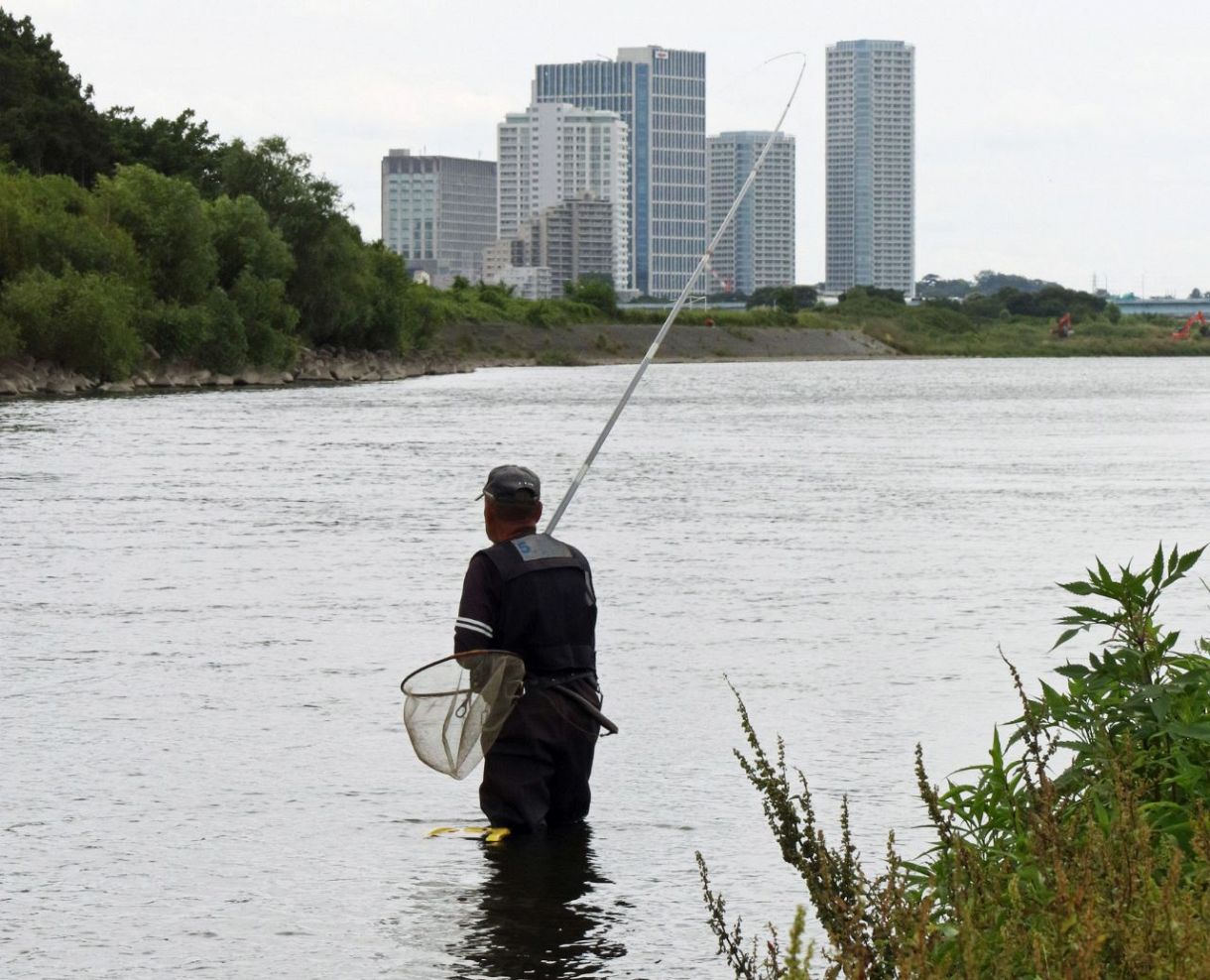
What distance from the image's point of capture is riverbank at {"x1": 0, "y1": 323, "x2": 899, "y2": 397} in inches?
3199

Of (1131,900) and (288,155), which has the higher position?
(288,155)

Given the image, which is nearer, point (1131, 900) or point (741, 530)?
point (1131, 900)

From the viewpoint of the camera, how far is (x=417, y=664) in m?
14.1

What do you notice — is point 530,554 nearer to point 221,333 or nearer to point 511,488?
point 511,488

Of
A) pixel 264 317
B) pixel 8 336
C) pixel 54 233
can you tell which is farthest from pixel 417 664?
pixel 264 317

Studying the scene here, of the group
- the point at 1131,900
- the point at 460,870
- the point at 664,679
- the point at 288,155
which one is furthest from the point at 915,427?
the point at 288,155

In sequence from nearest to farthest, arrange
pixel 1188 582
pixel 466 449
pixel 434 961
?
pixel 434 961, pixel 1188 582, pixel 466 449

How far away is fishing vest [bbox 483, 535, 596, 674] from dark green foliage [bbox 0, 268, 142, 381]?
232ft

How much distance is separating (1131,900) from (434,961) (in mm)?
3273

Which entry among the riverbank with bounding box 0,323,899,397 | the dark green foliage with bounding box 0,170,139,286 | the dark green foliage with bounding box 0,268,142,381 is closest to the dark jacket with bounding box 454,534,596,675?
the dark green foliage with bounding box 0,268,142,381

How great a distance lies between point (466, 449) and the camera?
43.8 meters

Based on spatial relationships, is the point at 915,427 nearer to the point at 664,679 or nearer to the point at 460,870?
the point at 664,679

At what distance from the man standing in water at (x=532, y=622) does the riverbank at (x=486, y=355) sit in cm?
7169

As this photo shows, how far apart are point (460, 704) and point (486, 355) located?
151m
